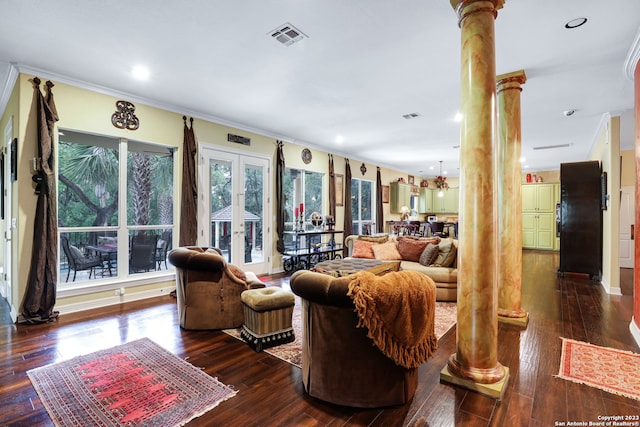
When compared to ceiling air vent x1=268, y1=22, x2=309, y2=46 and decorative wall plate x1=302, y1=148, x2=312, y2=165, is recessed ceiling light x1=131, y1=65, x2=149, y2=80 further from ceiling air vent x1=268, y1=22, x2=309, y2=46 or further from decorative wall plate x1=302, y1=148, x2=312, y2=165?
decorative wall plate x1=302, y1=148, x2=312, y2=165

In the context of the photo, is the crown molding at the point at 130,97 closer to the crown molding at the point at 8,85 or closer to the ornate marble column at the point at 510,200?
the crown molding at the point at 8,85

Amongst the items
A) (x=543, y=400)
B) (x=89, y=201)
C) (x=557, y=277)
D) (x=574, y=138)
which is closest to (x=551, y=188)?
(x=574, y=138)

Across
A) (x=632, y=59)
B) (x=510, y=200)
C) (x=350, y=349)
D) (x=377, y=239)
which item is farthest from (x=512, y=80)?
(x=350, y=349)

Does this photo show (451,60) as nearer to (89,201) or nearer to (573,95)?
(573,95)

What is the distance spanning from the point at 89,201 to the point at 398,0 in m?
4.43

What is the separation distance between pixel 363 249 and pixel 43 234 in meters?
4.48

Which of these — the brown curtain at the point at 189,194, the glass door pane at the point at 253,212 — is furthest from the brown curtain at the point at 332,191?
the brown curtain at the point at 189,194

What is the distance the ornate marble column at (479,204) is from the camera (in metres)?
2.20

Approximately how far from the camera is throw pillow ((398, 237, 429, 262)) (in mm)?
5164

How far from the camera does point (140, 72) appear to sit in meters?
3.65

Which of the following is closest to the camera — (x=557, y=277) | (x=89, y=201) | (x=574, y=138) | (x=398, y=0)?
(x=398, y=0)

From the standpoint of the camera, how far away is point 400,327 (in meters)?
1.91

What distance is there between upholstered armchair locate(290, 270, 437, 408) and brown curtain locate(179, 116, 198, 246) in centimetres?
341

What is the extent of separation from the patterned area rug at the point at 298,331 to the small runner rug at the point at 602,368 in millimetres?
1052
